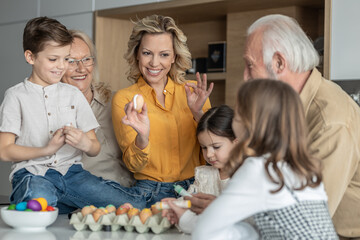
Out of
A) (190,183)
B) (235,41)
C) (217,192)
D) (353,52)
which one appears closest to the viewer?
(217,192)

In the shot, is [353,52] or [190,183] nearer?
[190,183]

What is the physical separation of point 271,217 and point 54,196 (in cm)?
92

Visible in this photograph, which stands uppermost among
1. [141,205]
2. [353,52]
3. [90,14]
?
[90,14]

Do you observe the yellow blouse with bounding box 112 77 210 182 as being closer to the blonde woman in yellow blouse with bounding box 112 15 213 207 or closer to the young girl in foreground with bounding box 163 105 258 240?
the blonde woman in yellow blouse with bounding box 112 15 213 207

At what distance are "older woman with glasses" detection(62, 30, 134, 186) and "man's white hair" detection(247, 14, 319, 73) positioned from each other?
3.49ft

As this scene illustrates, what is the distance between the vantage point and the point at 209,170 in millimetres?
2158

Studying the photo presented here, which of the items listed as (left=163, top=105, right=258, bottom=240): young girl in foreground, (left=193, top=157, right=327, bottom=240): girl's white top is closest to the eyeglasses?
(left=163, top=105, right=258, bottom=240): young girl in foreground

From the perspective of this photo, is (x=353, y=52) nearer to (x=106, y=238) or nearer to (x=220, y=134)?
(x=220, y=134)

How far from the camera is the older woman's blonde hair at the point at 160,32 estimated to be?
2.37m

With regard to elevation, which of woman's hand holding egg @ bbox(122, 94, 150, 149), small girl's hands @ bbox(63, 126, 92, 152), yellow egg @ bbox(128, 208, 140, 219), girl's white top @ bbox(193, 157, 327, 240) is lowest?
yellow egg @ bbox(128, 208, 140, 219)

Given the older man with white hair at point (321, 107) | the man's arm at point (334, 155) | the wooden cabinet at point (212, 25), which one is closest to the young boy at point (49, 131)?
the older man with white hair at point (321, 107)

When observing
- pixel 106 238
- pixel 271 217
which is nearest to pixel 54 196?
pixel 106 238

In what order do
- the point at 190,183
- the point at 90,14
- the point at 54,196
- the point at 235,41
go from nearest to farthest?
the point at 54,196 < the point at 190,183 < the point at 235,41 < the point at 90,14

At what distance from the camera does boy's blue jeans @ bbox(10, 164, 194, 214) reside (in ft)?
6.22
